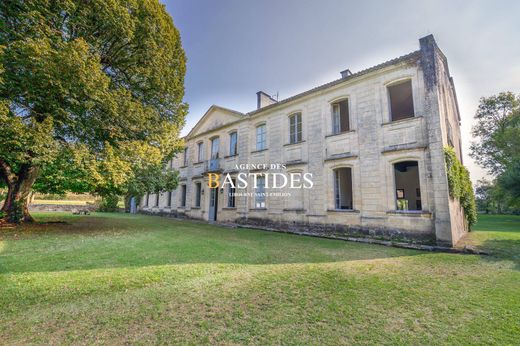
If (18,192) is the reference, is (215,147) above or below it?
above

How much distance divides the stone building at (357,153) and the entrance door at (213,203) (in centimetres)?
7

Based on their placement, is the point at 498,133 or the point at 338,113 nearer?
the point at 338,113

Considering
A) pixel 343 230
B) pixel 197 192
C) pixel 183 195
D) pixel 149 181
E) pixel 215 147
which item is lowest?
pixel 343 230

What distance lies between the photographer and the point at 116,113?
8703mm

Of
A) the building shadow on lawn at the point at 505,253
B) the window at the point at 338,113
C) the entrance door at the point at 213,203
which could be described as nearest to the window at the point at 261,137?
the window at the point at 338,113

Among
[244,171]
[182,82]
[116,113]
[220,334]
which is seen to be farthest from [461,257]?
[182,82]

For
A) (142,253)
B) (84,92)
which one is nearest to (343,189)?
(142,253)

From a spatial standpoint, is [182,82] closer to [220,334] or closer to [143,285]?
[143,285]

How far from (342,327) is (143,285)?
3.06 meters

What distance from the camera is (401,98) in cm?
1098

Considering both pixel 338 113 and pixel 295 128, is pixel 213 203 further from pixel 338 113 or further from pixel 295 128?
pixel 338 113

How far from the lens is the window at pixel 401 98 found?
32.5 feet

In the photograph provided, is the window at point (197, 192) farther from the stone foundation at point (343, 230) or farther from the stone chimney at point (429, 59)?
the stone chimney at point (429, 59)

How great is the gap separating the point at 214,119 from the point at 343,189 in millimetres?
10531
